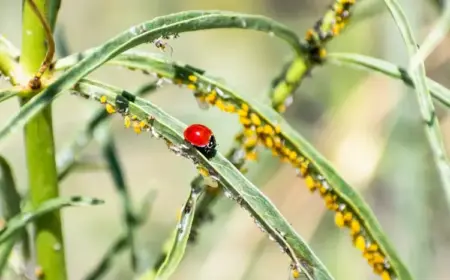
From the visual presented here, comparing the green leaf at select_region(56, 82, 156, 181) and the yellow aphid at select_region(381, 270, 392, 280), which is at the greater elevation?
the green leaf at select_region(56, 82, 156, 181)

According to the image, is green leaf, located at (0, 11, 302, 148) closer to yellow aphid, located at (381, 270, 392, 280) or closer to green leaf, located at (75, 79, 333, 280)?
green leaf, located at (75, 79, 333, 280)

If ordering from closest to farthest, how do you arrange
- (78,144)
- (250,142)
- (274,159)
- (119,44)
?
(119,44)
(250,142)
(78,144)
(274,159)

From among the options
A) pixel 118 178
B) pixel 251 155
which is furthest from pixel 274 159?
pixel 251 155

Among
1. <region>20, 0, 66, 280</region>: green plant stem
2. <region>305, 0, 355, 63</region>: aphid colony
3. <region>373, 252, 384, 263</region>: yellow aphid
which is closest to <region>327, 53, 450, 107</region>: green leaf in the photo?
<region>305, 0, 355, 63</region>: aphid colony

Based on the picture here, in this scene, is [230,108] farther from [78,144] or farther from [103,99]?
[78,144]

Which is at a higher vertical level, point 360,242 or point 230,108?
point 230,108

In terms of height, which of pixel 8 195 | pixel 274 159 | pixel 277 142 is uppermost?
pixel 274 159

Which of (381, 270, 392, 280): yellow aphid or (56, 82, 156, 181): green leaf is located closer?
(381, 270, 392, 280): yellow aphid
